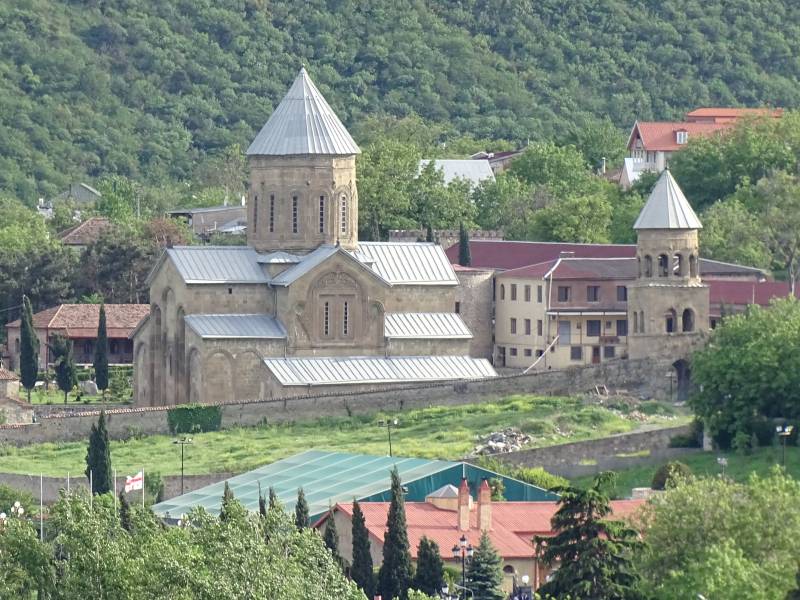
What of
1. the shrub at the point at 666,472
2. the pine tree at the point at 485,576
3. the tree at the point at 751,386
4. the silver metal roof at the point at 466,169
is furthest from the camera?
the silver metal roof at the point at 466,169

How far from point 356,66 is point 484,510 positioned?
109855mm

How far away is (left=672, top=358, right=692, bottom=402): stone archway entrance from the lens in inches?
3847

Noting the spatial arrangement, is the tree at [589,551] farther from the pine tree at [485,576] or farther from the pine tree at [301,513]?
the pine tree at [301,513]

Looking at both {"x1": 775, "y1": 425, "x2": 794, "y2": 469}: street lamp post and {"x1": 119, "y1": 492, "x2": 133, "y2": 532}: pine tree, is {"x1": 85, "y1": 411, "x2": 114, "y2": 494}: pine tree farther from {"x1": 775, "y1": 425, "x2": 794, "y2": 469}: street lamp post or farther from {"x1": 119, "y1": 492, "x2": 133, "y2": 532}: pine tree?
{"x1": 775, "y1": 425, "x2": 794, "y2": 469}: street lamp post

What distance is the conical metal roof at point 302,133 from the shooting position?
102 metres

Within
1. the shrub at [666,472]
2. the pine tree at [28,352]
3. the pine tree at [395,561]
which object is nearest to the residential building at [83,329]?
the pine tree at [28,352]

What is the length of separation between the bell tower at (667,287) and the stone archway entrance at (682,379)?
357 millimetres

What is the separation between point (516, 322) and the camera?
107000mm

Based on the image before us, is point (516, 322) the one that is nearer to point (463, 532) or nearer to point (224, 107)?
point (463, 532)

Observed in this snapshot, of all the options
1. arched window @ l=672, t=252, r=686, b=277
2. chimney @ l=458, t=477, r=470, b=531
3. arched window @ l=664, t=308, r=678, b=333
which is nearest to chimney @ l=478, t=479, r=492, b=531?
chimney @ l=458, t=477, r=470, b=531

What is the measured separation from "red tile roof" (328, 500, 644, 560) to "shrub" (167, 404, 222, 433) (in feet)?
55.4

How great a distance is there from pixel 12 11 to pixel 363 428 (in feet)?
305

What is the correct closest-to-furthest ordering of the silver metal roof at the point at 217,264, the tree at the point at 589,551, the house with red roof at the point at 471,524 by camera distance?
the tree at the point at 589,551 < the house with red roof at the point at 471,524 < the silver metal roof at the point at 217,264

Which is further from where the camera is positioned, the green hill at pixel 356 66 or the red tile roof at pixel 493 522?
the green hill at pixel 356 66
